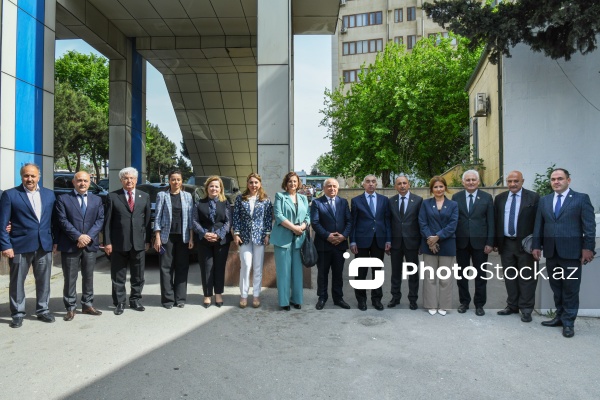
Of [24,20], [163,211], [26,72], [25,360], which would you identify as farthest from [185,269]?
[24,20]

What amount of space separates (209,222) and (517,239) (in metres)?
4.22

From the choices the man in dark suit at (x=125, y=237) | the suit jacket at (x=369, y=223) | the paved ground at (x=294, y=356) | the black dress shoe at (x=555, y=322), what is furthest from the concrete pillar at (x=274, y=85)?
the black dress shoe at (x=555, y=322)

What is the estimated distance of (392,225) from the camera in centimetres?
692

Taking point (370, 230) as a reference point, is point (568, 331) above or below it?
below

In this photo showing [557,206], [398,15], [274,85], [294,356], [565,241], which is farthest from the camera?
[398,15]

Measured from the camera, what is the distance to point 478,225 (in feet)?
21.3

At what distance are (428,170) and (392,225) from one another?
26.9 meters

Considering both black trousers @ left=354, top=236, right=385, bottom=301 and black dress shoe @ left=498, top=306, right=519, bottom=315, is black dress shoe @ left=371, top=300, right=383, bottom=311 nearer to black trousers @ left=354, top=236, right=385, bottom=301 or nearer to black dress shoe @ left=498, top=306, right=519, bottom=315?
black trousers @ left=354, top=236, right=385, bottom=301

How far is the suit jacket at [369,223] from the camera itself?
6.84 metres

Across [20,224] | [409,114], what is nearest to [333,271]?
[20,224]

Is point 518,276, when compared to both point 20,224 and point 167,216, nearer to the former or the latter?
point 167,216

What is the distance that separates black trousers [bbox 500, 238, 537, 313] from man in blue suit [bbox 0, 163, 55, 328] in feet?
19.6

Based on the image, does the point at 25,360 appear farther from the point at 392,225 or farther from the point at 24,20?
the point at 24,20

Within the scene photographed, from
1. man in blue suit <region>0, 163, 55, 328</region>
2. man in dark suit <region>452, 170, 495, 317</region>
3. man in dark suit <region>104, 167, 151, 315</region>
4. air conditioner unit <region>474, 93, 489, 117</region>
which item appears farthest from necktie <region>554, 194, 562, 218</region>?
air conditioner unit <region>474, 93, 489, 117</region>
